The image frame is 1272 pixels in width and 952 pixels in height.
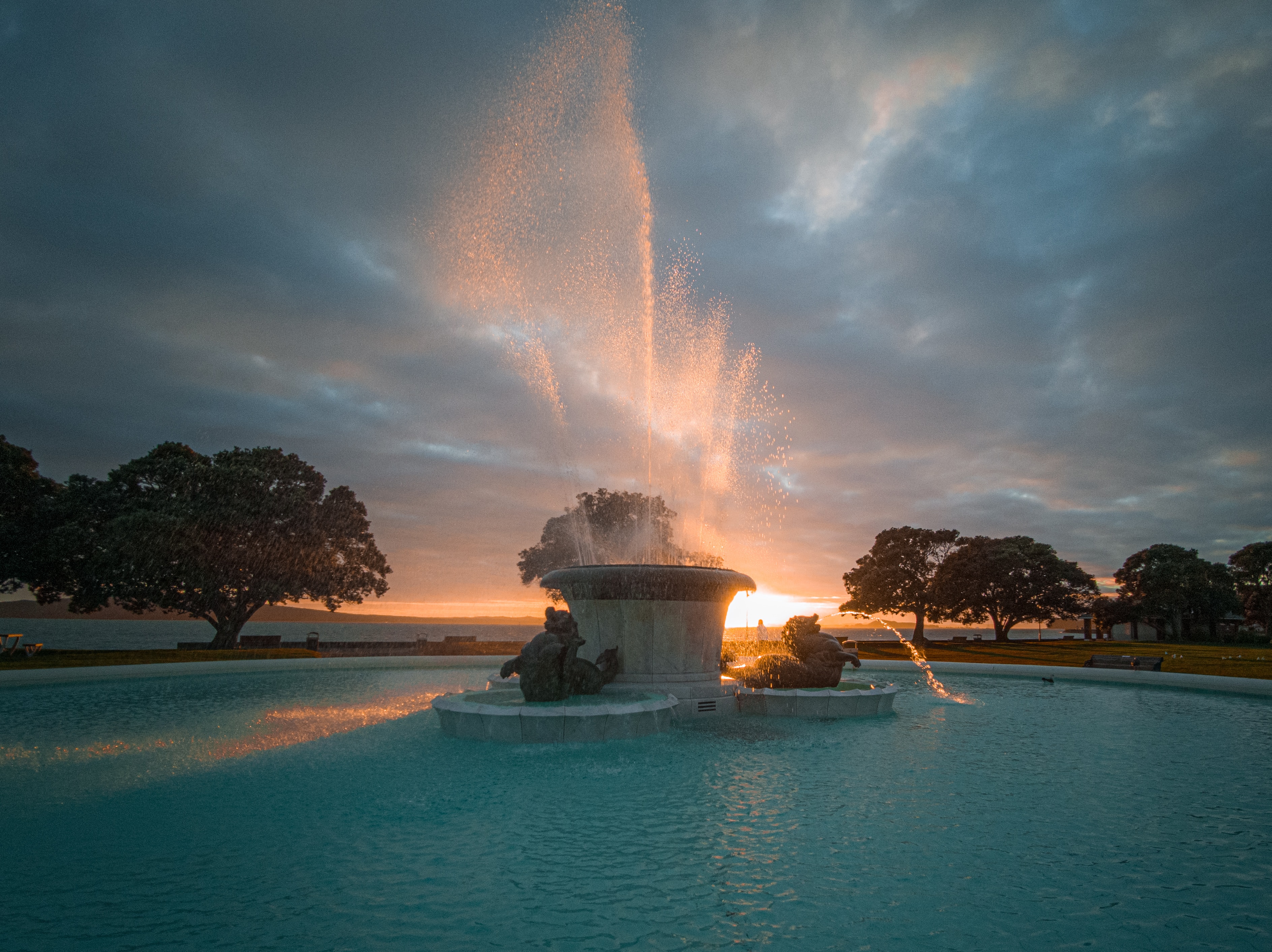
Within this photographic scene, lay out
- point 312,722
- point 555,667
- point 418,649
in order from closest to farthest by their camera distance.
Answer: point 555,667
point 312,722
point 418,649

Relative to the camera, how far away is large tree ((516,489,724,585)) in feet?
148

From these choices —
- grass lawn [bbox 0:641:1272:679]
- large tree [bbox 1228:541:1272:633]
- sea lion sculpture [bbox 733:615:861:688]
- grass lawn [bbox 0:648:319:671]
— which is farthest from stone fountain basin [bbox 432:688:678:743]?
large tree [bbox 1228:541:1272:633]

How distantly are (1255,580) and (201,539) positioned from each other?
85.1m

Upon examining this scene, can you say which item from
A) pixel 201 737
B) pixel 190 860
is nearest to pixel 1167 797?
pixel 190 860

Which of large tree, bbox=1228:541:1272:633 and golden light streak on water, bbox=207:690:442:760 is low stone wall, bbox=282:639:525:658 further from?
large tree, bbox=1228:541:1272:633

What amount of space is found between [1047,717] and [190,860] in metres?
14.9

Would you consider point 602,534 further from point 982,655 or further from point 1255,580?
point 1255,580

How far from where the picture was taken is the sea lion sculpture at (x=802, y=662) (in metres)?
13.8

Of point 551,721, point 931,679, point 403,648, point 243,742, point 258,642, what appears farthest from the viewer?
point 258,642

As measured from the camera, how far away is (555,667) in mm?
11648

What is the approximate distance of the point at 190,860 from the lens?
5.28 m

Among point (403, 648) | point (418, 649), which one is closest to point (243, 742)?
point (418, 649)

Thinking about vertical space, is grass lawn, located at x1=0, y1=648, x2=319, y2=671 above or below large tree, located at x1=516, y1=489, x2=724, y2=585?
below

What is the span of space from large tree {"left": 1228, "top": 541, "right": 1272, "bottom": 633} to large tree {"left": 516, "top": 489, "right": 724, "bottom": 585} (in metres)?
54.2
